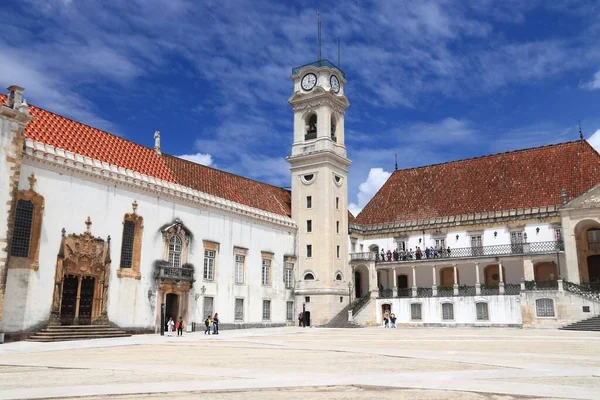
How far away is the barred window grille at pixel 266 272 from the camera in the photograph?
123 feet

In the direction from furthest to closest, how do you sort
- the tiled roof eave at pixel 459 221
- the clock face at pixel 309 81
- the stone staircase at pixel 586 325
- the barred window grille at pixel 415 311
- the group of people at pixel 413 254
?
the clock face at pixel 309 81 → the group of people at pixel 413 254 → the barred window grille at pixel 415 311 → the tiled roof eave at pixel 459 221 → the stone staircase at pixel 586 325

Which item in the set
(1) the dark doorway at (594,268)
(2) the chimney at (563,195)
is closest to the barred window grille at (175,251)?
(2) the chimney at (563,195)

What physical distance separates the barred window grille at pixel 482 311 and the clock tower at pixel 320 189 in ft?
31.6

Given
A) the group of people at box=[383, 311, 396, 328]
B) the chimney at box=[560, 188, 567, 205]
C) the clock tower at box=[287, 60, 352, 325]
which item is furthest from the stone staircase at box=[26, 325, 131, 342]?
the chimney at box=[560, 188, 567, 205]

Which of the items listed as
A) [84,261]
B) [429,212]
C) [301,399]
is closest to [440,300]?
[429,212]

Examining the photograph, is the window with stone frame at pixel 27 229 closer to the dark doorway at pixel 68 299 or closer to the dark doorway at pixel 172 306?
the dark doorway at pixel 68 299

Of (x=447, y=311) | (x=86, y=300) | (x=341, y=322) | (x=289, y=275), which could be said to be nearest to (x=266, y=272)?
(x=289, y=275)

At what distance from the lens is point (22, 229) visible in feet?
77.5

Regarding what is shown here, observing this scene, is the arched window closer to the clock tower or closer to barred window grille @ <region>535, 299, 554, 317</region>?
the clock tower

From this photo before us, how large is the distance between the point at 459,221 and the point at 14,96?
30308 mm

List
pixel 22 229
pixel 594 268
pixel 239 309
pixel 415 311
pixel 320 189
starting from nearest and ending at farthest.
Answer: pixel 22 229
pixel 239 309
pixel 594 268
pixel 415 311
pixel 320 189

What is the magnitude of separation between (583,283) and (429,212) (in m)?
13.1

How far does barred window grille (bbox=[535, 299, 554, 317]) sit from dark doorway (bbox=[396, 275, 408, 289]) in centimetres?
1207

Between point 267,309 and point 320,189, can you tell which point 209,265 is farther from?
point 320,189
